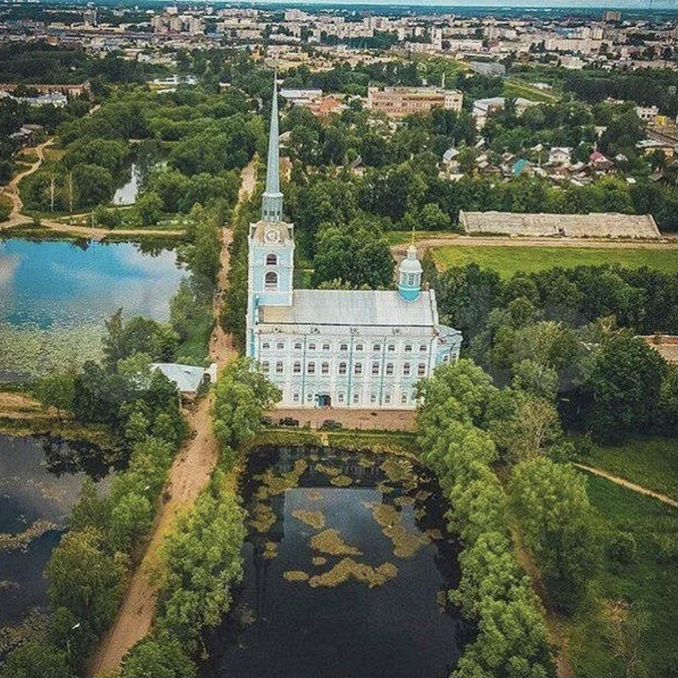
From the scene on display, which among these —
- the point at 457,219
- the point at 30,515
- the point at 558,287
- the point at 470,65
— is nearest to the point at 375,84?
the point at 470,65

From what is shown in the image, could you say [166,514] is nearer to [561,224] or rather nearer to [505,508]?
[505,508]

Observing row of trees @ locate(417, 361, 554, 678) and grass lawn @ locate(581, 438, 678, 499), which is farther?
grass lawn @ locate(581, 438, 678, 499)

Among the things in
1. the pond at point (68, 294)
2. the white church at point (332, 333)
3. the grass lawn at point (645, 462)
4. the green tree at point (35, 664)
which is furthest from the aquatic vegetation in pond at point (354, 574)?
the pond at point (68, 294)

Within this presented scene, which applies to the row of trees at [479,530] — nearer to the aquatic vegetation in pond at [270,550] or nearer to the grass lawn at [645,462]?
the grass lawn at [645,462]

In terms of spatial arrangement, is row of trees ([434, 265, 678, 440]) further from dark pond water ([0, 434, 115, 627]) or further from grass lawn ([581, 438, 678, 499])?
dark pond water ([0, 434, 115, 627])

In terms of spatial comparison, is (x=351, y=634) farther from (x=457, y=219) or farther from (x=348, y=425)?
(x=457, y=219)

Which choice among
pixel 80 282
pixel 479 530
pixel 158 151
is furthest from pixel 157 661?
pixel 158 151

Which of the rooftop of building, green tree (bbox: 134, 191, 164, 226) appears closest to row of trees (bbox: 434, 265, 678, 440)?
the rooftop of building
